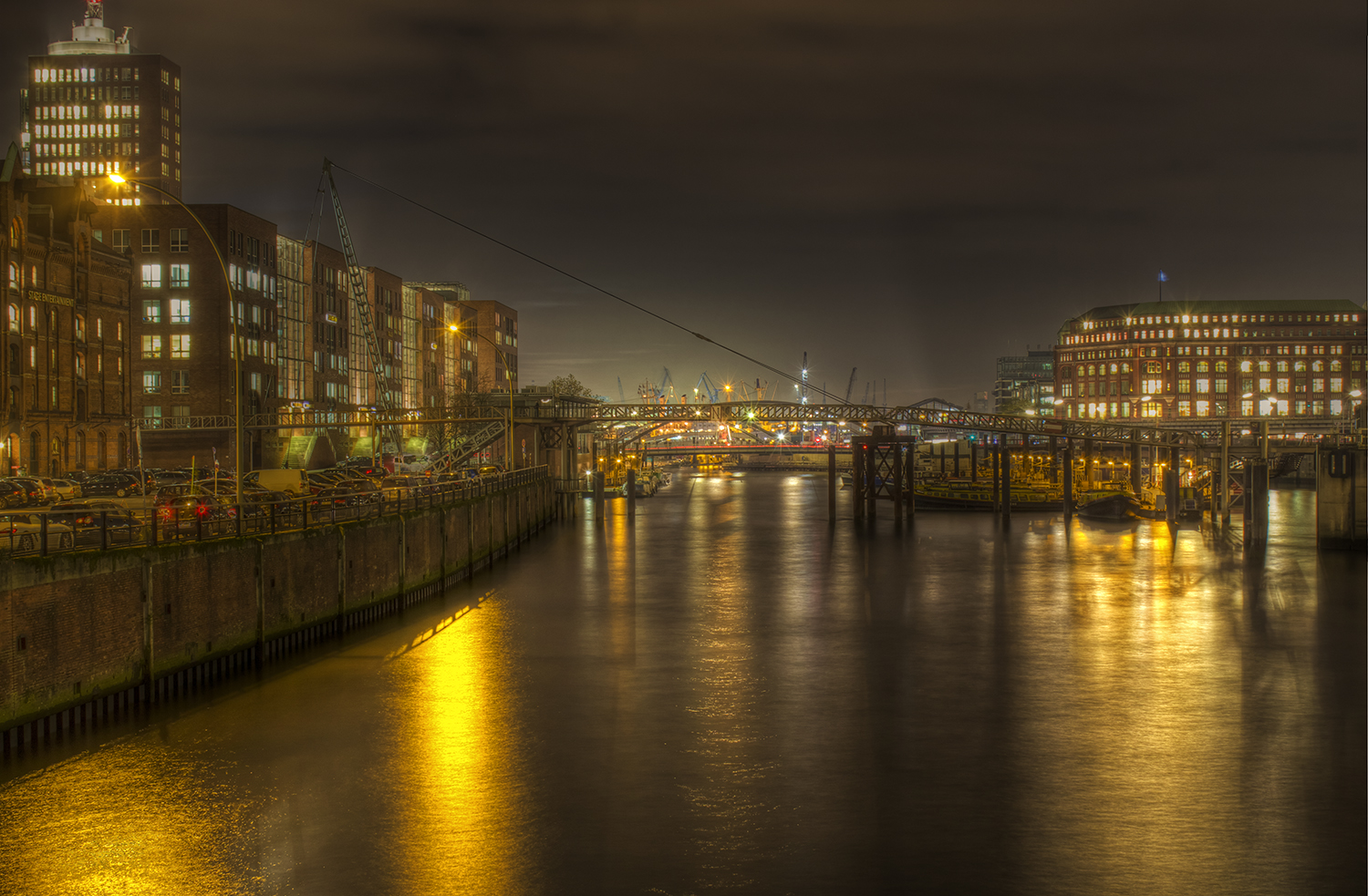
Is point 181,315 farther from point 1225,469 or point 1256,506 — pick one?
point 1256,506

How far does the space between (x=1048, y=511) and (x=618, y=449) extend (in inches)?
2793

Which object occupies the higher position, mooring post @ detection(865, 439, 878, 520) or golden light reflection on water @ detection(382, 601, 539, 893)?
mooring post @ detection(865, 439, 878, 520)

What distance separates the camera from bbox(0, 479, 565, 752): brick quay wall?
19.1m

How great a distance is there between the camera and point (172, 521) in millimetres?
23906

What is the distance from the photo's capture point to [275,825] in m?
16.5

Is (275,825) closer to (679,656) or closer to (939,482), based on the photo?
(679,656)

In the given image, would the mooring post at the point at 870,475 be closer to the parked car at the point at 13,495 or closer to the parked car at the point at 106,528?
the parked car at the point at 13,495

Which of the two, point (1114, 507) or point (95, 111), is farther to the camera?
point (95, 111)

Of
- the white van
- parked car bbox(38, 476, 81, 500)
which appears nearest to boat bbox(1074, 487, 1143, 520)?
the white van

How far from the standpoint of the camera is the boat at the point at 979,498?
93812 mm

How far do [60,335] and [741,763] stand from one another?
67.4m

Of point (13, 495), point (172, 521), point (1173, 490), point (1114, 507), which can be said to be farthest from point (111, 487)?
point (1114, 507)

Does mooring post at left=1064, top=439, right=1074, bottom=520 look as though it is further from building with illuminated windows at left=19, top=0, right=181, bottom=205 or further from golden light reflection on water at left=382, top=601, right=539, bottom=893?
building with illuminated windows at left=19, top=0, right=181, bottom=205

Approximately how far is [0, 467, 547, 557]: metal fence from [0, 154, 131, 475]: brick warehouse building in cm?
3888
